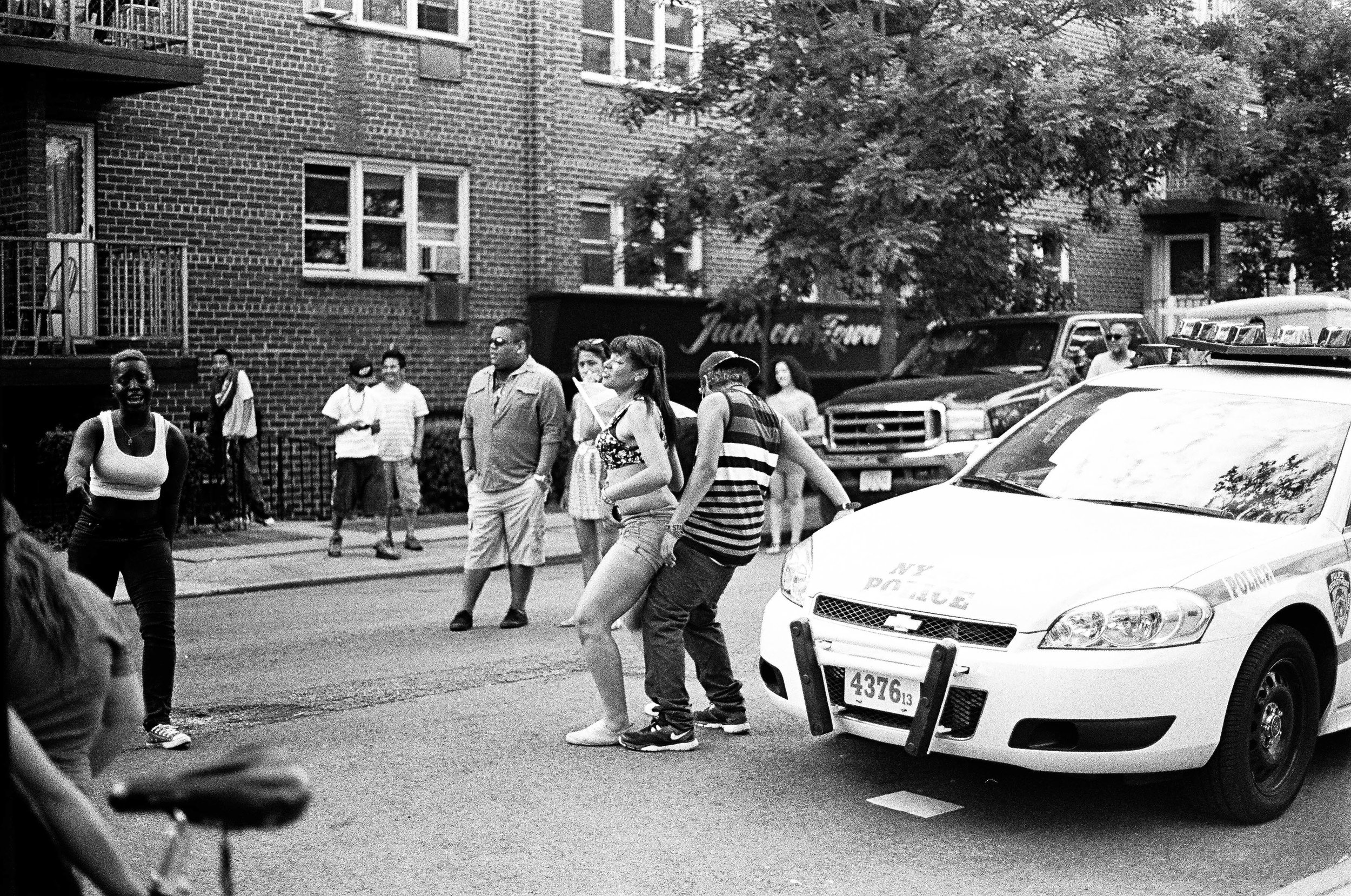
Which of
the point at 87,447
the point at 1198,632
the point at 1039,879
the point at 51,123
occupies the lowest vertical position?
the point at 1039,879

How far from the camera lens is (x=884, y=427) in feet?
49.1

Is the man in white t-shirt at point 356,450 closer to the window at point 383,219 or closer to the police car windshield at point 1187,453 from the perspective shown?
the window at point 383,219

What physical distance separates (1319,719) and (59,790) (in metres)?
4.95

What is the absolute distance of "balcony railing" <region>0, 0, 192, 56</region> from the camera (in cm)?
1517

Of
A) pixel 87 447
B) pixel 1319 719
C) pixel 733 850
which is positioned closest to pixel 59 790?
pixel 733 850

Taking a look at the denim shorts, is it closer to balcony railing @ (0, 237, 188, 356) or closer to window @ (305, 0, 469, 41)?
balcony railing @ (0, 237, 188, 356)

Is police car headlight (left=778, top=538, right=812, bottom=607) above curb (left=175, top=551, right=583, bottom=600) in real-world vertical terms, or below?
above

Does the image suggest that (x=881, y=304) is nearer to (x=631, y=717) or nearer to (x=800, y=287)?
(x=800, y=287)

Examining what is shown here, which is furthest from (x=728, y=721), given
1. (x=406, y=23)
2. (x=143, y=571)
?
(x=406, y=23)

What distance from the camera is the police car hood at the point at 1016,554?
18.3 feet

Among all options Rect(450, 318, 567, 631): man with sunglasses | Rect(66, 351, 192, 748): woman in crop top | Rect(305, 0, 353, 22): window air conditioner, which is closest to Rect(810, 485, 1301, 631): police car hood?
Rect(66, 351, 192, 748): woman in crop top

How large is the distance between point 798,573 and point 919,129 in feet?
37.3

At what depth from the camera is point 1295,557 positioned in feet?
19.4

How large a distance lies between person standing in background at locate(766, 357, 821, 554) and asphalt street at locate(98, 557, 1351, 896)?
20.3 feet
